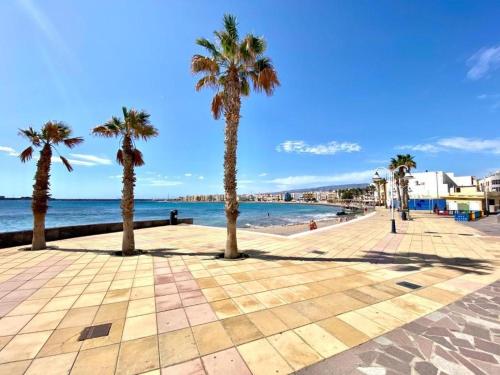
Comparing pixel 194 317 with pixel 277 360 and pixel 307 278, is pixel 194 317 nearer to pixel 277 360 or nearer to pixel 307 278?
pixel 277 360

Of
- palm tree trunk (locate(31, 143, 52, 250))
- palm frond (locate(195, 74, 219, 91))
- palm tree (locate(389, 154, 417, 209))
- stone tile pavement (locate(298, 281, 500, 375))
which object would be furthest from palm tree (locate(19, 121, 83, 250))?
palm tree (locate(389, 154, 417, 209))

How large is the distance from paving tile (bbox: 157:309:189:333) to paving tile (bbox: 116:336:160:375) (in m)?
0.30

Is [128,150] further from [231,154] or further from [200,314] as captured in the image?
[200,314]

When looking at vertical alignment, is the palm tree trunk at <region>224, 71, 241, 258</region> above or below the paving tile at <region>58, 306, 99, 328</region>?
above

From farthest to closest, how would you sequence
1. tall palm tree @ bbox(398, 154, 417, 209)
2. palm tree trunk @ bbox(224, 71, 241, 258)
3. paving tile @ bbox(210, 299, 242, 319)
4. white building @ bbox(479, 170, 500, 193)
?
white building @ bbox(479, 170, 500, 193), tall palm tree @ bbox(398, 154, 417, 209), palm tree trunk @ bbox(224, 71, 241, 258), paving tile @ bbox(210, 299, 242, 319)

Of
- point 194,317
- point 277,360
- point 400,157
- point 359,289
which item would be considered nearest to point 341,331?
point 277,360

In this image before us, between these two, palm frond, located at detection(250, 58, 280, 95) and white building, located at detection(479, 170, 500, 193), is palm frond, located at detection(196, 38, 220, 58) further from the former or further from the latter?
white building, located at detection(479, 170, 500, 193)

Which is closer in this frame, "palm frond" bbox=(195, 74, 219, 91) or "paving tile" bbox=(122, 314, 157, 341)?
"paving tile" bbox=(122, 314, 157, 341)

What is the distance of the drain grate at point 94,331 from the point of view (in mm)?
3746

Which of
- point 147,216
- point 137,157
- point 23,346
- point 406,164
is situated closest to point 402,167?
point 406,164

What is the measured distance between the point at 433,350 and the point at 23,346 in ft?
20.1

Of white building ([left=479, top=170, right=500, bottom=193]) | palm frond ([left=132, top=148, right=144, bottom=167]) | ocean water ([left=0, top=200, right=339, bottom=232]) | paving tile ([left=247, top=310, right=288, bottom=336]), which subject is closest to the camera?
paving tile ([left=247, top=310, right=288, bottom=336])

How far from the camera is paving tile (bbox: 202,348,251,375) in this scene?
9.81ft

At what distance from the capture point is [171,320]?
14.0ft
